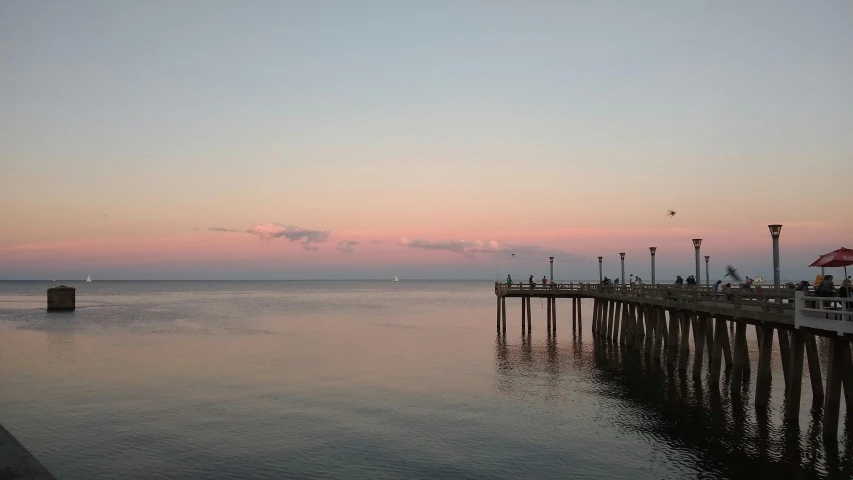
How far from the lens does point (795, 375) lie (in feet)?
70.2

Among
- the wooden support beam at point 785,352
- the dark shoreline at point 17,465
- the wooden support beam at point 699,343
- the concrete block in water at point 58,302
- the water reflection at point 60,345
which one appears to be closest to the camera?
the dark shoreline at point 17,465

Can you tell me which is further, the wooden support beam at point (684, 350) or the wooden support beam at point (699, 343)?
the wooden support beam at point (684, 350)

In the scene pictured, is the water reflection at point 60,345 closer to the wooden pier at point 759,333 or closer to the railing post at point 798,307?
the wooden pier at point 759,333

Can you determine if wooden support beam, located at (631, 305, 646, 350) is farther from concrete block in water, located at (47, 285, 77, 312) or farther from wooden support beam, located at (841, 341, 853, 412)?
concrete block in water, located at (47, 285, 77, 312)

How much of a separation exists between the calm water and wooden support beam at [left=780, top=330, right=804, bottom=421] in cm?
64

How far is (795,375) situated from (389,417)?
1472cm

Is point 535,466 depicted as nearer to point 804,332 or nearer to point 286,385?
point 804,332

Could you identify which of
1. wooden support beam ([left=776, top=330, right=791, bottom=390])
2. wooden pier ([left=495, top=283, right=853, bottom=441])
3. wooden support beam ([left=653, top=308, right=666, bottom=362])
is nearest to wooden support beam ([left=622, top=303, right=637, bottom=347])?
wooden pier ([left=495, top=283, right=853, bottom=441])

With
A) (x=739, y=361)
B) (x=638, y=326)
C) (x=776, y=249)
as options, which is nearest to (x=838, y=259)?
(x=776, y=249)

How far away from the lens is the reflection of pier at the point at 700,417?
730 inches

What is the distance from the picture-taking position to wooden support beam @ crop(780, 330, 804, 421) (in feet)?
69.6

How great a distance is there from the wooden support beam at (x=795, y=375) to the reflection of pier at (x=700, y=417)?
34 centimetres

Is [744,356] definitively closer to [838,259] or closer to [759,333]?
[759,333]

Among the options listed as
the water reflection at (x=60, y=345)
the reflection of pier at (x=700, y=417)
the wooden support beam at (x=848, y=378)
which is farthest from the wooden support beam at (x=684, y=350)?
the water reflection at (x=60, y=345)
